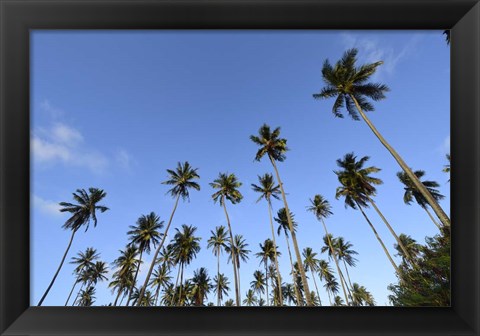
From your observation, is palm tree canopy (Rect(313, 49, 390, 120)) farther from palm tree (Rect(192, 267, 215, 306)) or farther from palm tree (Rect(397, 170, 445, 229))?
palm tree (Rect(192, 267, 215, 306))

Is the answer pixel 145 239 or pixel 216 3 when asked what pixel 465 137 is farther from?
pixel 145 239

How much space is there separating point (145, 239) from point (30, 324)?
27.2 meters

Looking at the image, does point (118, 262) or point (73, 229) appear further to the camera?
point (118, 262)

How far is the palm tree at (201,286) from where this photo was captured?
1391 inches

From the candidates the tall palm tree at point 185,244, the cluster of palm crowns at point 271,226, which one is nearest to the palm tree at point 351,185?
the cluster of palm crowns at point 271,226

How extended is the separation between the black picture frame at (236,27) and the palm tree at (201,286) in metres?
37.1

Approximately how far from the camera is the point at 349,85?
586 inches

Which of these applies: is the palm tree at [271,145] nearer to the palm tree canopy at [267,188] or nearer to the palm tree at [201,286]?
the palm tree canopy at [267,188]

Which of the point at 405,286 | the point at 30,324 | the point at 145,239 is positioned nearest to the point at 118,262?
the point at 145,239

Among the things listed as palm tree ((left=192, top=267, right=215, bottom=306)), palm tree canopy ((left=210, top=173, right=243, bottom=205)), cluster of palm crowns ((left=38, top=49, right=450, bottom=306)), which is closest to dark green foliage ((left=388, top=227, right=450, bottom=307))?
cluster of palm crowns ((left=38, top=49, right=450, bottom=306))

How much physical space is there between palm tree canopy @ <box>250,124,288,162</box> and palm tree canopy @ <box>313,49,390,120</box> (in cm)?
607

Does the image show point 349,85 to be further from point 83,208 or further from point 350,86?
point 83,208

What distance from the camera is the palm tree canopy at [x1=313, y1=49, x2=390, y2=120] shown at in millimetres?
14445

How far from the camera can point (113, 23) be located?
1772 millimetres
